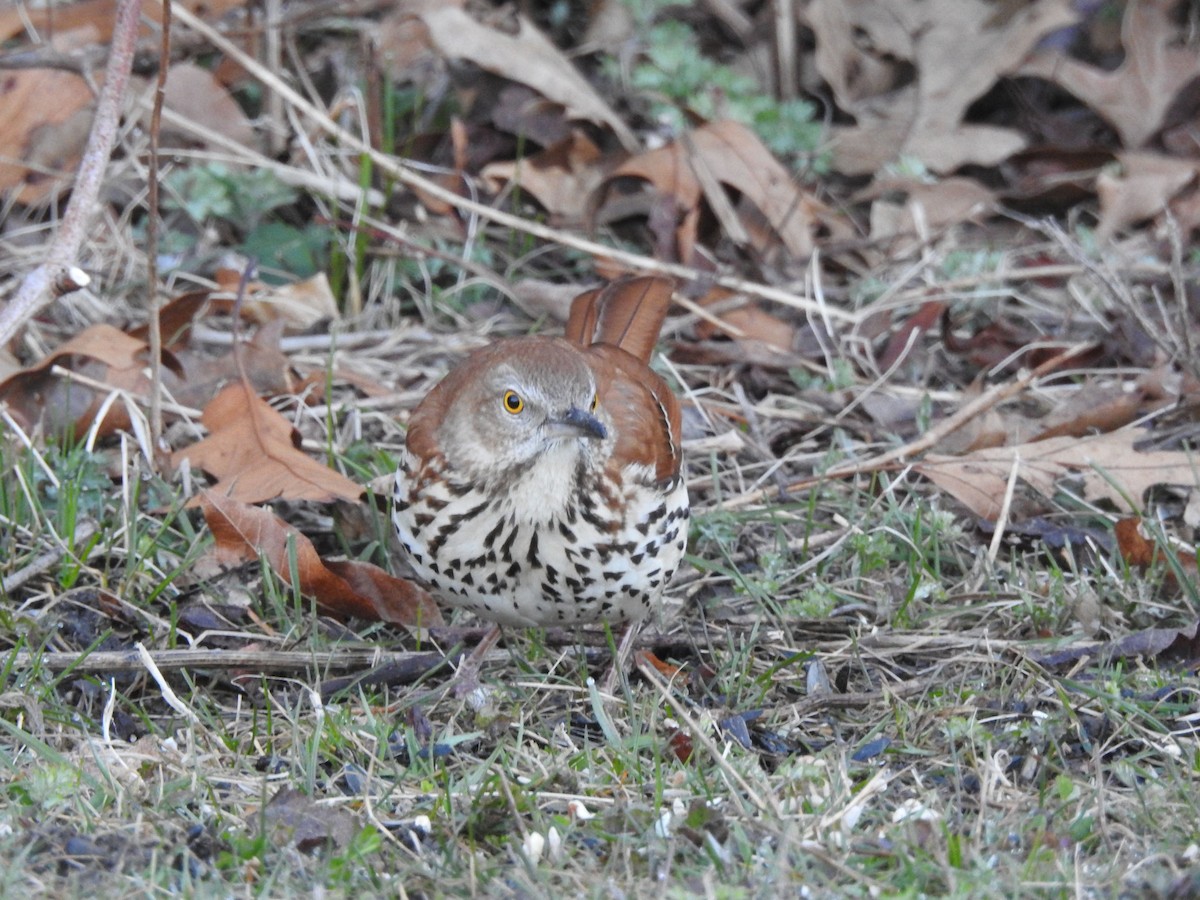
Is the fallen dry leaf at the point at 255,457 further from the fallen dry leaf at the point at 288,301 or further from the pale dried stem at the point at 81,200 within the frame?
the fallen dry leaf at the point at 288,301

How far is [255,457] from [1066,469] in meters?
2.28

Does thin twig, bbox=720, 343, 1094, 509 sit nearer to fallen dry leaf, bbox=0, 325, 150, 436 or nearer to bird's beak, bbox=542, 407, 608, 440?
bird's beak, bbox=542, 407, 608, 440

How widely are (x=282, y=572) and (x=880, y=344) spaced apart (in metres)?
2.42

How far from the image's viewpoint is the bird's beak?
345 centimetres

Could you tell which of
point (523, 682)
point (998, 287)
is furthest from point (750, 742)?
point (998, 287)

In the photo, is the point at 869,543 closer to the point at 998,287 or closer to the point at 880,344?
the point at 880,344

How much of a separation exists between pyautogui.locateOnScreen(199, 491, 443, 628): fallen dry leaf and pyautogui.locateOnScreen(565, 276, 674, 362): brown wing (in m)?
0.94

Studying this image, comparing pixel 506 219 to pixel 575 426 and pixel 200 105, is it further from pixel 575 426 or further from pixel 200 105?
pixel 575 426

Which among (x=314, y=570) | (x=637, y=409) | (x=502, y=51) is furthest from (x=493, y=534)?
(x=502, y=51)

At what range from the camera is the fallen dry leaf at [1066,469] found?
4516 mm

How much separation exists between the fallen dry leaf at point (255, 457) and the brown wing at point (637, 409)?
81cm

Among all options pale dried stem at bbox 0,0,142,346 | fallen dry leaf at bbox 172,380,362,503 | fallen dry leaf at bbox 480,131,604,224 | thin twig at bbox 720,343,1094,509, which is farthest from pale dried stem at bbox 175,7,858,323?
pale dried stem at bbox 0,0,142,346

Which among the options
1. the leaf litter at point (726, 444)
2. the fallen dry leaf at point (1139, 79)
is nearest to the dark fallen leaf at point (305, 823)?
the leaf litter at point (726, 444)

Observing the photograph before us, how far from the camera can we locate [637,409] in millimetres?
3877
